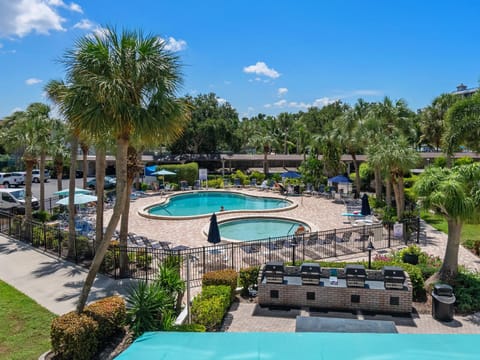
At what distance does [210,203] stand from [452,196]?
23.2m

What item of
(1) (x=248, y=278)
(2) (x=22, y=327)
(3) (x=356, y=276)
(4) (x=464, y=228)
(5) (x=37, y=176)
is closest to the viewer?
(2) (x=22, y=327)

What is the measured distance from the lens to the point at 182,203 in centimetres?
3216

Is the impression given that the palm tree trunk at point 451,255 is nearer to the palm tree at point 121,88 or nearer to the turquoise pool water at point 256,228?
the palm tree at point 121,88

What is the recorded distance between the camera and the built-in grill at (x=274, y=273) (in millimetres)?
10617

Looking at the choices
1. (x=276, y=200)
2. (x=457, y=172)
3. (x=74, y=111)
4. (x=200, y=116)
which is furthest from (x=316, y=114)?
(x=74, y=111)

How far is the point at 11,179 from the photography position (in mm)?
40156

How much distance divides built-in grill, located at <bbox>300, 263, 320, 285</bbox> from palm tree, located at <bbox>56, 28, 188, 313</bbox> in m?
5.47

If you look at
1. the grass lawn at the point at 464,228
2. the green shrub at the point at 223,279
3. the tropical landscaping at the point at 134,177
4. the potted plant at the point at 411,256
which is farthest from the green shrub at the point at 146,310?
the grass lawn at the point at 464,228

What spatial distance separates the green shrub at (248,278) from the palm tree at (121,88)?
4.54 metres

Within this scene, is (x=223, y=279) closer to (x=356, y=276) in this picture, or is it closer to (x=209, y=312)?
(x=209, y=312)

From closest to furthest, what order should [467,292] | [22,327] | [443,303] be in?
[22,327]
[443,303]
[467,292]

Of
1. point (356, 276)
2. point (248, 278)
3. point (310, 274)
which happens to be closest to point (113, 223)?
point (248, 278)

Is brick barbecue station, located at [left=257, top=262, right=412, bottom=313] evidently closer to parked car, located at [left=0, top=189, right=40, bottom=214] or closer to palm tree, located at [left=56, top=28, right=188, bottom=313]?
palm tree, located at [left=56, top=28, right=188, bottom=313]

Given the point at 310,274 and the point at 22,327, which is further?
the point at 310,274
